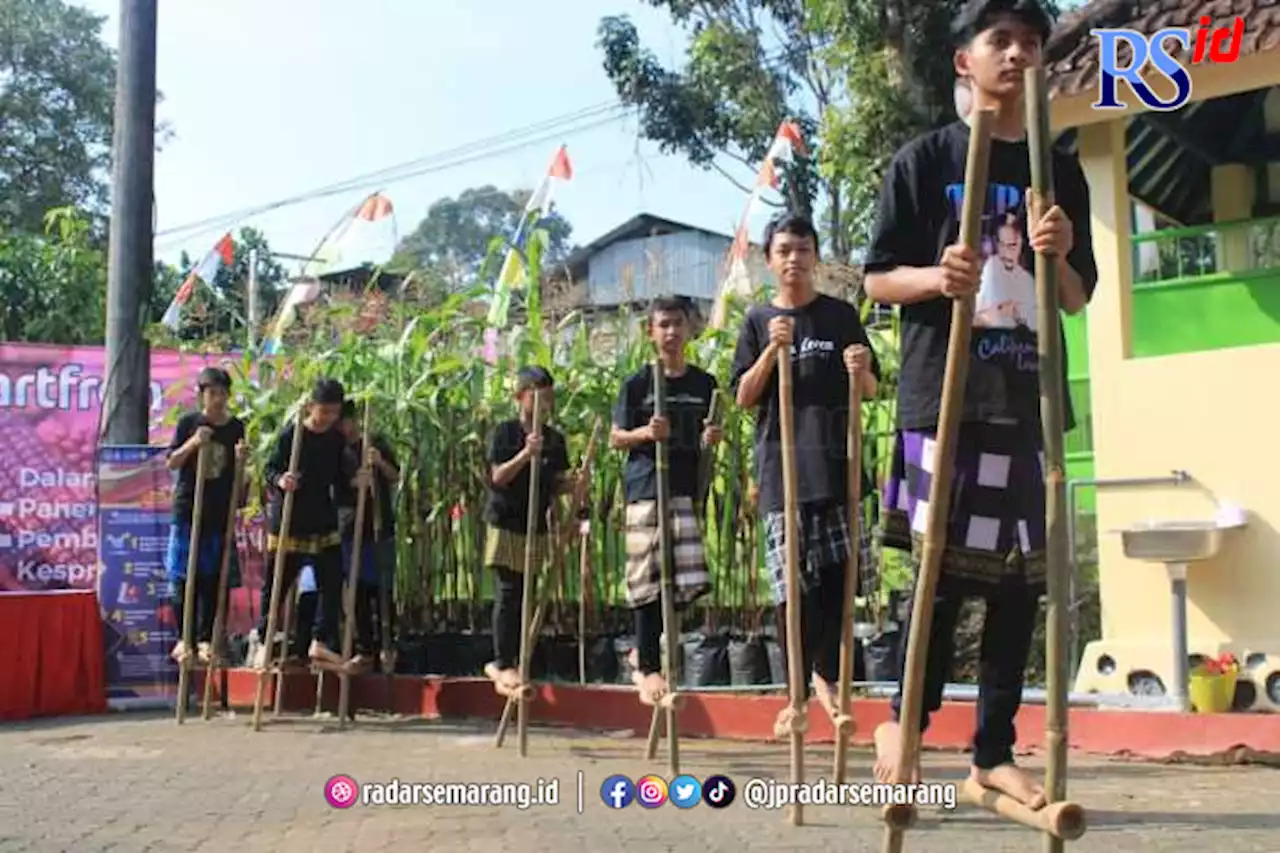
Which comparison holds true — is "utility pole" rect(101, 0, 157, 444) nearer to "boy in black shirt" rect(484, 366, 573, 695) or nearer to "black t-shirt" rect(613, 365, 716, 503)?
"boy in black shirt" rect(484, 366, 573, 695)

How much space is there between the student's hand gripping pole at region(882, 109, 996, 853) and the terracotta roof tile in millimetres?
4443

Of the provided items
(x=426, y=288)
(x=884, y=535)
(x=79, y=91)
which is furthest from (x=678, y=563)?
(x=79, y=91)

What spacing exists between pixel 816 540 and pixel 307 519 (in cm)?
374

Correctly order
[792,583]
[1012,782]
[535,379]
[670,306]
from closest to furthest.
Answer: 1. [1012,782]
2. [792,583]
3. [670,306]
4. [535,379]

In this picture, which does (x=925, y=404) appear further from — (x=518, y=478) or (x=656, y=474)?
(x=518, y=478)

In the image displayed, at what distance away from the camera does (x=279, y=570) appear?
7707 mm

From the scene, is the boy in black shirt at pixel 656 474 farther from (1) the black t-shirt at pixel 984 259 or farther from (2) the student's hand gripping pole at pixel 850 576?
(1) the black t-shirt at pixel 984 259

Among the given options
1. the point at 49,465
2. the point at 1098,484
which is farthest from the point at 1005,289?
the point at 49,465

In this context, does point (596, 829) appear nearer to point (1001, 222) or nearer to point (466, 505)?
point (1001, 222)

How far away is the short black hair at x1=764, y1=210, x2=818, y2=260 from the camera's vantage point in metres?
5.12

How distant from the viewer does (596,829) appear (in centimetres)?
460

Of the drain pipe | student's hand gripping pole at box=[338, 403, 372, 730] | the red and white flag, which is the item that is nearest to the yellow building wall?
the drain pipe

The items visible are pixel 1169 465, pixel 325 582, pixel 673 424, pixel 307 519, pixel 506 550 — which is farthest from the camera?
pixel 325 582

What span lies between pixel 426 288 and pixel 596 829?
23.8 ft
